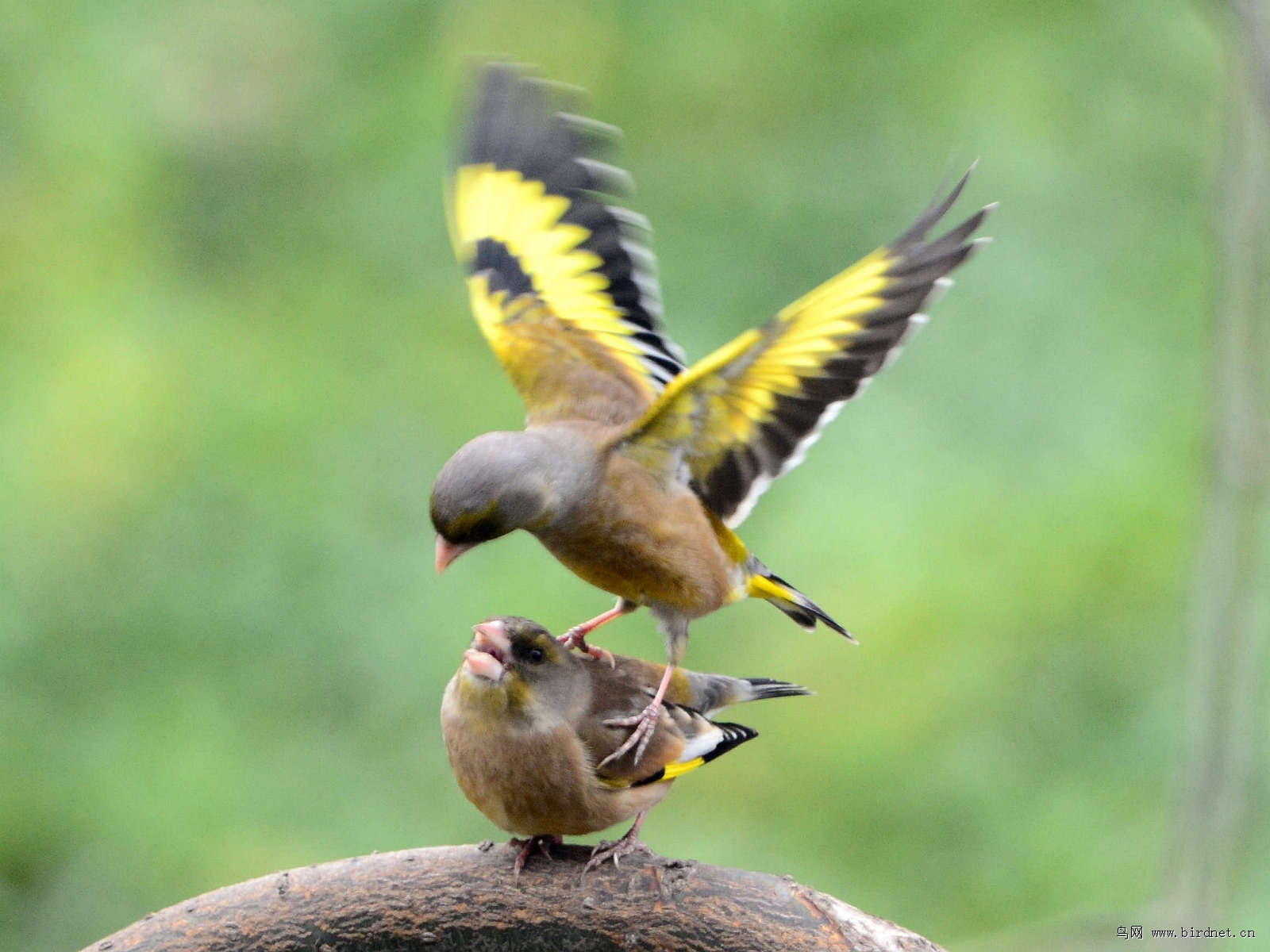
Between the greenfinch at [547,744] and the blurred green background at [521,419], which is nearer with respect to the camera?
the greenfinch at [547,744]

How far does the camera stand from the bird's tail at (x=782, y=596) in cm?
370

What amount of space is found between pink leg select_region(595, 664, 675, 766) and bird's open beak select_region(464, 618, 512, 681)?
24 centimetres

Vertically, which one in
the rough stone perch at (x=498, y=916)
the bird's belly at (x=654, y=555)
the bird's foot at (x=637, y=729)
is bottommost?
the rough stone perch at (x=498, y=916)

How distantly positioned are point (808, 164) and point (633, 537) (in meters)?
4.90

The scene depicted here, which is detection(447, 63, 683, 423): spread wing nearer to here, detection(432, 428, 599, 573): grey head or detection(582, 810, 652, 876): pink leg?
detection(432, 428, 599, 573): grey head

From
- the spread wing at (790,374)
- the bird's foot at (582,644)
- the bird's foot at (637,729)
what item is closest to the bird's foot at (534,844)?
the bird's foot at (637,729)

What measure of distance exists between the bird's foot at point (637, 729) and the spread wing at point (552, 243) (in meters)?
0.91

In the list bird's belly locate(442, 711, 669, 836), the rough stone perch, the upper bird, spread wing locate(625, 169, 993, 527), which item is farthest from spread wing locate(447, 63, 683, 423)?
the rough stone perch

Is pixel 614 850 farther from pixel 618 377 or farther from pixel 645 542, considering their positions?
pixel 618 377

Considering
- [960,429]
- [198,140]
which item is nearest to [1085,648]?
[960,429]

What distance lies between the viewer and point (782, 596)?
3754mm

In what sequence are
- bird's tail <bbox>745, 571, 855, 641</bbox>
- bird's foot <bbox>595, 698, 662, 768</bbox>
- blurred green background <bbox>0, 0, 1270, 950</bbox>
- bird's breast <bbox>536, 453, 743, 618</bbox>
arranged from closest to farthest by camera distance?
1. bird's foot <bbox>595, 698, 662, 768</bbox>
2. bird's breast <bbox>536, 453, 743, 618</bbox>
3. bird's tail <bbox>745, 571, 855, 641</bbox>
4. blurred green background <bbox>0, 0, 1270, 950</bbox>

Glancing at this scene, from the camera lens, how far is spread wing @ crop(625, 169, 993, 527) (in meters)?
2.99

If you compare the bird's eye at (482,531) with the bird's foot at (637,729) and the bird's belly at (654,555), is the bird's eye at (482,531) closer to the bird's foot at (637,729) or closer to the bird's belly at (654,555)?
the bird's belly at (654,555)
